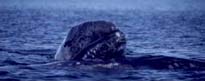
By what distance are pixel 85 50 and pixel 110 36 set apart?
2.87ft

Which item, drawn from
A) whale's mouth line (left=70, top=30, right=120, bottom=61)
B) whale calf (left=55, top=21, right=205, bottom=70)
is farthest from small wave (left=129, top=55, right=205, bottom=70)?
whale's mouth line (left=70, top=30, right=120, bottom=61)

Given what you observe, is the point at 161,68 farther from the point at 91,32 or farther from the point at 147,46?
the point at 147,46

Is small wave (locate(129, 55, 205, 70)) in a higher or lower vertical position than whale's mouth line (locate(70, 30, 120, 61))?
lower

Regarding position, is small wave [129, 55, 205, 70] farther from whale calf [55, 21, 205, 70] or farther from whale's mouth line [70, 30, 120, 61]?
whale's mouth line [70, 30, 120, 61]

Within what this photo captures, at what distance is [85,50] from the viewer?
554 inches

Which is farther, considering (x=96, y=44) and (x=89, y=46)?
(x=89, y=46)

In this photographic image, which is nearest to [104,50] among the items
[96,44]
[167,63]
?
[96,44]

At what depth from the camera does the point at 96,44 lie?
45.7 feet

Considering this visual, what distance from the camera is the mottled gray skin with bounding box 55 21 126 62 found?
13.9 m

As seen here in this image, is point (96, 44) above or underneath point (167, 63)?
above

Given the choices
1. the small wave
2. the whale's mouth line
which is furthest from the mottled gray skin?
the small wave

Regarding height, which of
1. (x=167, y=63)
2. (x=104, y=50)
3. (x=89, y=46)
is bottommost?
(x=167, y=63)

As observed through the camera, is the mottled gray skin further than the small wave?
Yes

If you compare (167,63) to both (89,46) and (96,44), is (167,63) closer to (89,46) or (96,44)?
(96,44)
